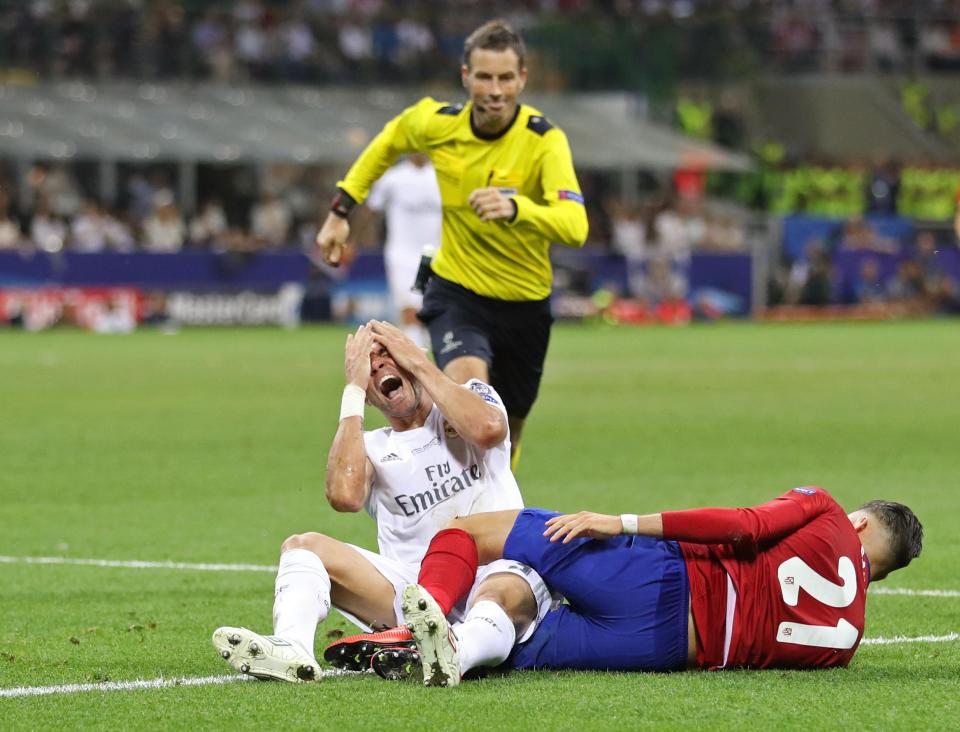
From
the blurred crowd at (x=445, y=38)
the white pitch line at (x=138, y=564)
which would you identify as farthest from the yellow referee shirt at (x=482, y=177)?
the blurred crowd at (x=445, y=38)

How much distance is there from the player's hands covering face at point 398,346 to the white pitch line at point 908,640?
78.1 inches

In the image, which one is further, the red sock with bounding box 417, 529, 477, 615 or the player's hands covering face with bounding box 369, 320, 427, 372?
the player's hands covering face with bounding box 369, 320, 427, 372

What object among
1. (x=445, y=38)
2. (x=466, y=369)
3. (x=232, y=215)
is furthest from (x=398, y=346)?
(x=445, y=38)

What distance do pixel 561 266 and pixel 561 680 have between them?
1125 inches

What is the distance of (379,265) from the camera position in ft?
108

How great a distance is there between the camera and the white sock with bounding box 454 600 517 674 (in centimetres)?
591

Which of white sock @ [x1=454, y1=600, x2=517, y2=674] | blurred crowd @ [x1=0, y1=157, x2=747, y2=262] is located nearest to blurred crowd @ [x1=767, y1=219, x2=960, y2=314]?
blurred crowd @ [x1=0, y1=157, x2=747, y2=262]

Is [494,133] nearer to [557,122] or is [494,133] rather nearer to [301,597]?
[301,597]

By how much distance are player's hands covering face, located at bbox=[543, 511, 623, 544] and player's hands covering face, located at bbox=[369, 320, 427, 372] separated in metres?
0.98

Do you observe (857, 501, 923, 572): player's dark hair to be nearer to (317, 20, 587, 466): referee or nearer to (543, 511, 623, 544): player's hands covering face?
(543, 511, 623, 544): player's hands covering face

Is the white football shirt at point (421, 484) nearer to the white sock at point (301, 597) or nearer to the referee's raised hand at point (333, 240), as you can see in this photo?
the white sock at point (301, 597)

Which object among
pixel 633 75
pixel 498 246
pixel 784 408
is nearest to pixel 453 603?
pixel 498 246

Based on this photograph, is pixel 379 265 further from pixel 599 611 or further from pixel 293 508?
pixel 599 611

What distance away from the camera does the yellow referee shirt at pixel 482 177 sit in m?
9.75
